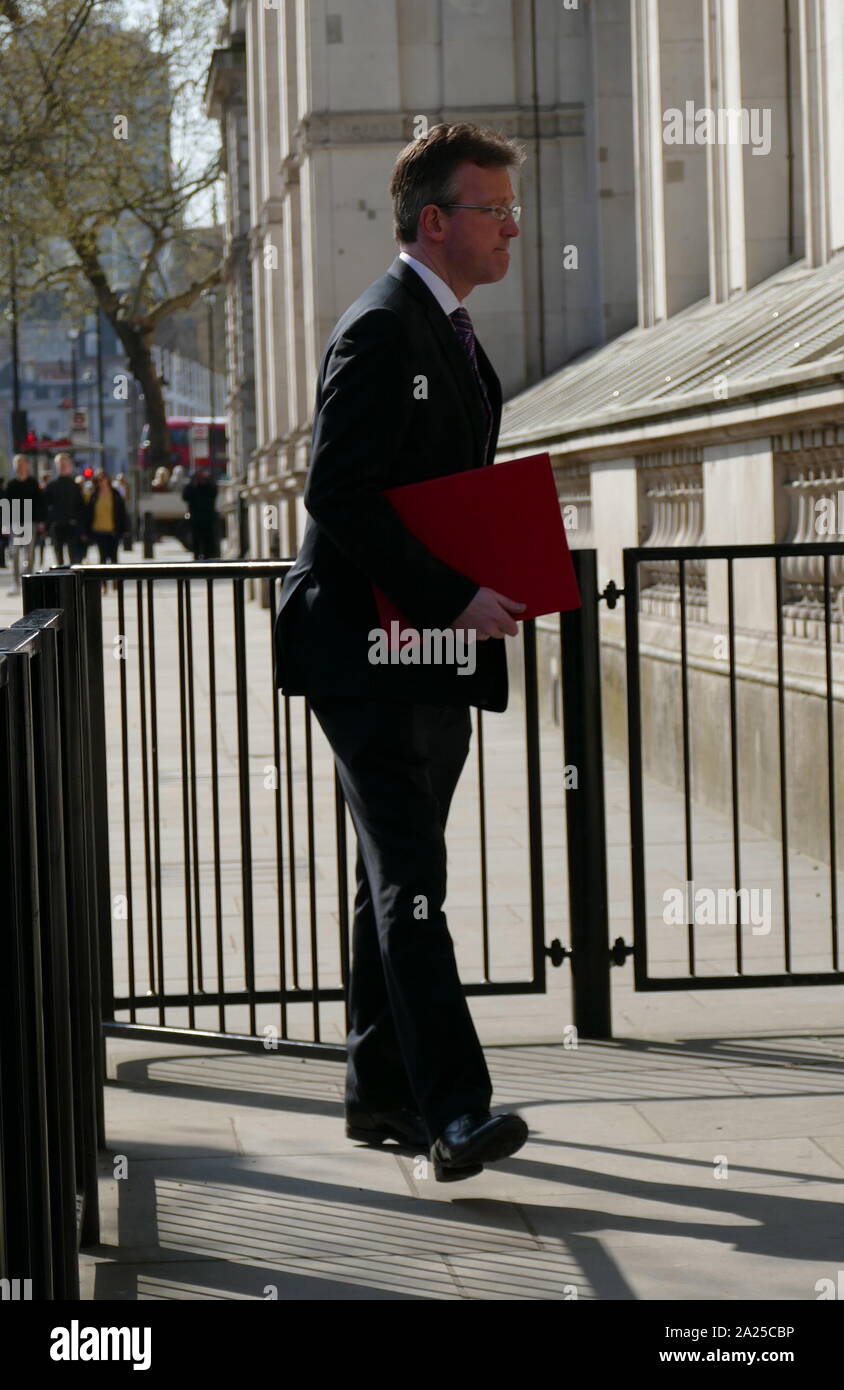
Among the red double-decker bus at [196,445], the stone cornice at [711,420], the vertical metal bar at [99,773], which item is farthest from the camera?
the red double-decker bus at [196,445]

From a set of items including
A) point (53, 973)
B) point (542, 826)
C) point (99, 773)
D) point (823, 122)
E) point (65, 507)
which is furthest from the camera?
point (65, 507)

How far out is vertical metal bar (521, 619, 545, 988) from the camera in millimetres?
5855

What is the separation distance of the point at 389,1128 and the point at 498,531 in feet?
4.78

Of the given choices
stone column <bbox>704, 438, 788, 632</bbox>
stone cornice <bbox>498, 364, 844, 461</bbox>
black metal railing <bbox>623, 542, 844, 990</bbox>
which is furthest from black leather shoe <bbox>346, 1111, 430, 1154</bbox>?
stone column <bbox>704, 438, 788, 632</bbox>

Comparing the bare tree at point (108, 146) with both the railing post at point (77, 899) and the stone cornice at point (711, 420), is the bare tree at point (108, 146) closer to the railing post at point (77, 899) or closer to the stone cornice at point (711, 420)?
the stone cornice at point (711, 420)

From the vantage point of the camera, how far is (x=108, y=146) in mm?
43531

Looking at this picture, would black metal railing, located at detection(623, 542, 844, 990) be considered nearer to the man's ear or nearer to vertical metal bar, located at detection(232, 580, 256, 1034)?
vertical metal bar, located at detection(232, 580, 256, 1034)

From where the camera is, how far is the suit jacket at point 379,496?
4.30 meters

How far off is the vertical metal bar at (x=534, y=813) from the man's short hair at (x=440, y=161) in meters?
1.59

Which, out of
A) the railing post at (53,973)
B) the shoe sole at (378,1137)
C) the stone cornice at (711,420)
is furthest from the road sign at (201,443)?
the railing post at (53,973)

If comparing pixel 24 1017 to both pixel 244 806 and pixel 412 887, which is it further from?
pixel 244 806

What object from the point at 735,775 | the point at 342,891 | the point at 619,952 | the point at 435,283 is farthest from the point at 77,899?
the point at 735,775

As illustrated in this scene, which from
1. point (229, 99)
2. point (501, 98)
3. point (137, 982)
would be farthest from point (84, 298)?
point (137, 982)

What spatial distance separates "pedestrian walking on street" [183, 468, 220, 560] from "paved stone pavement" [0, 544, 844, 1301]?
3086 cm
